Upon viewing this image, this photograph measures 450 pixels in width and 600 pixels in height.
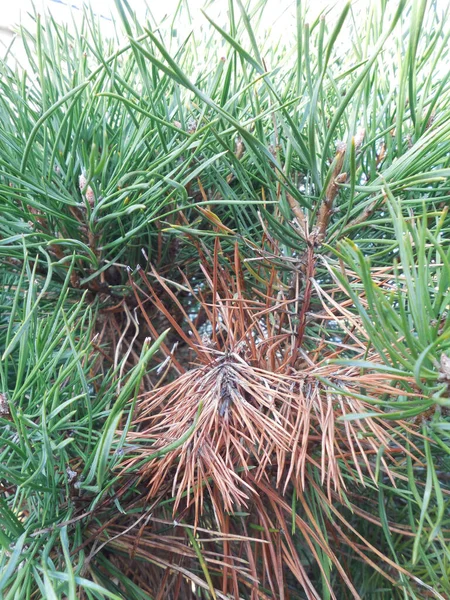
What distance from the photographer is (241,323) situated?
0.83 feet

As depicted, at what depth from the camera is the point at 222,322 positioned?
0.28 metres

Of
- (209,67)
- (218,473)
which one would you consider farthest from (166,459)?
(209,67)

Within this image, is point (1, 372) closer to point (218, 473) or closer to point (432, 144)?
point (218, 473)

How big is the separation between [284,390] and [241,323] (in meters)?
0.04

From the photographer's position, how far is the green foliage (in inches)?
7.7

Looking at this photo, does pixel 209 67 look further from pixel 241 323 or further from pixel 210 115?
pixel 241 323

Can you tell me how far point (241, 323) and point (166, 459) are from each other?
8cm

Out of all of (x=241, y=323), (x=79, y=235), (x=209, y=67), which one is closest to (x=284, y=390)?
(x=241, y=323)

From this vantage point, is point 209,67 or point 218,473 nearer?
point 218,473

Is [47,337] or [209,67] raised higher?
[209,67]

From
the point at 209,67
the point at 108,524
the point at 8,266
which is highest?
A: the point at 209,67

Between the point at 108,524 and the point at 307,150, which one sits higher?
the point at 307,150

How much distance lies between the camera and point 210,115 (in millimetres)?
278

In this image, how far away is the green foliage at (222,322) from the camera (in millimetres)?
194
